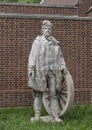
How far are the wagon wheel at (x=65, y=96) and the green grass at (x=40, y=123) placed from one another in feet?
1.21

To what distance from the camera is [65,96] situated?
12.3m

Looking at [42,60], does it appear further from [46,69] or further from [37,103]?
[37,103]

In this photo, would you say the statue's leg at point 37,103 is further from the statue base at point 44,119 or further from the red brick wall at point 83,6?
the red brick wall at point 83,6

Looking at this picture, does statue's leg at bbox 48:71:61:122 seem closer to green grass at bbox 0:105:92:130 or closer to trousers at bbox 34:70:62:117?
trousers at bbox 34:70:62:117

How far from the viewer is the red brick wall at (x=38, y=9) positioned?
74.5 ft

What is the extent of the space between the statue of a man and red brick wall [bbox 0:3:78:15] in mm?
10715

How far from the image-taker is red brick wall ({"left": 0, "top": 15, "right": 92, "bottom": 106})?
15609 millimetres

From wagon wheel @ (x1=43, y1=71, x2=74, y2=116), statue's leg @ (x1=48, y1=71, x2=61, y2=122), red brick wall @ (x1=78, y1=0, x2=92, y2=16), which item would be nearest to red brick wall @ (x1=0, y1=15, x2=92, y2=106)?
wagon wheel @ (x1=43, y1=71, x2=74, y2=116)

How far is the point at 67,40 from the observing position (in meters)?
16.2

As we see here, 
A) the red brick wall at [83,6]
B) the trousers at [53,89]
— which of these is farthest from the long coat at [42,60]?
the red brick wall at [83,6]

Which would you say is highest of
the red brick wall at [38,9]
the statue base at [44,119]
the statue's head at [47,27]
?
the red brick wall at [38,9]

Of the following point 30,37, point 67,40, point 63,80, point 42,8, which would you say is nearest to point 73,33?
point 67,40

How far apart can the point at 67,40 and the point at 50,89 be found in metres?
4.49

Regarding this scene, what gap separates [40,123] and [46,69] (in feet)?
4.23
